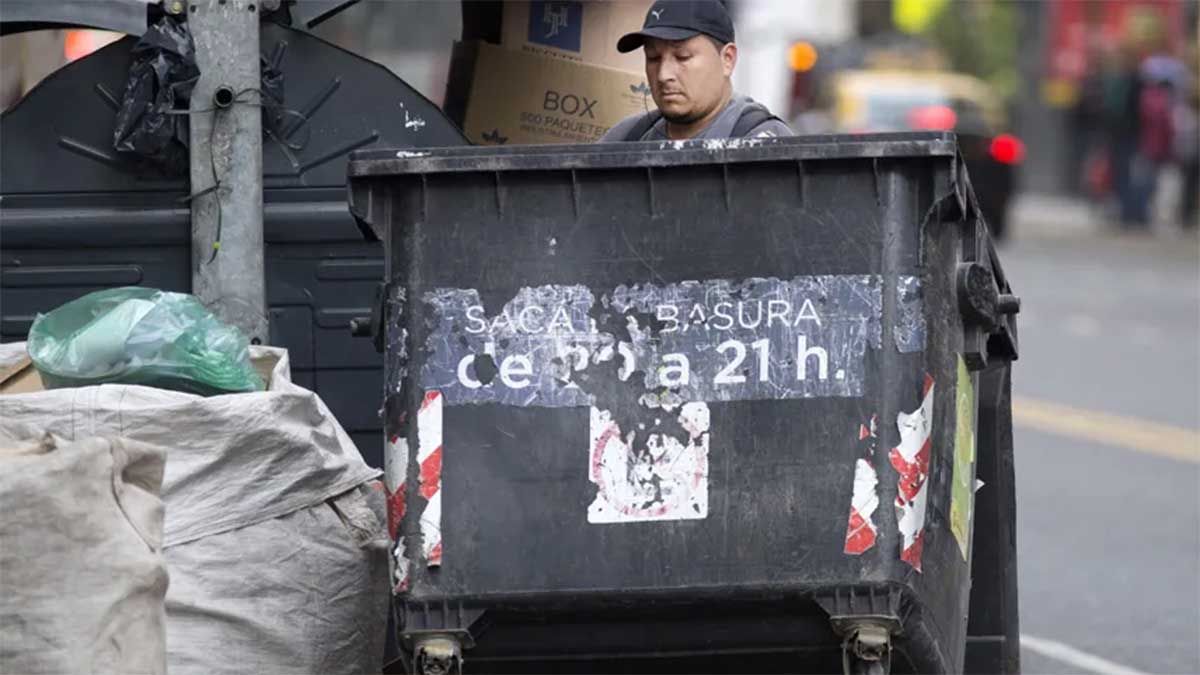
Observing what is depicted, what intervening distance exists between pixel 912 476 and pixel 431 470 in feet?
2.99

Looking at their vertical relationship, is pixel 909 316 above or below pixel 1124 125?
below

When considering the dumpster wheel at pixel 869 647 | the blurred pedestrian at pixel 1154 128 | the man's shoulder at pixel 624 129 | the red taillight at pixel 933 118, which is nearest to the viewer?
the dumpster wheel at pixel 869 647

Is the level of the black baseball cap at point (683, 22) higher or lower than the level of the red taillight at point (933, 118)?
lower

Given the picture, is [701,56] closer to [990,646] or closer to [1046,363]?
[990,646]

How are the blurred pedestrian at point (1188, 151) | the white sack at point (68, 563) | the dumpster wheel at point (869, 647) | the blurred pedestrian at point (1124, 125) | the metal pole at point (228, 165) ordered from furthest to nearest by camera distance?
the blurred pedestrian at point (1124, 125), the blurred pedestrian at point (1188, 151), the metal pole at point (228, 165), the dumpster wheel at point (869, 647), the white sack at point (68, 563)

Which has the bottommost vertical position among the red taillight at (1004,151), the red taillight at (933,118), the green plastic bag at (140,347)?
the green plastic bag at (140,347)

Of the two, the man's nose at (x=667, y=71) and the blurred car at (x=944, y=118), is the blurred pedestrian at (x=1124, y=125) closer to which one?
the blurred car at (x=944, y=118)

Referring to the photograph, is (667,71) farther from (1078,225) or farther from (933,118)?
(1078,225)

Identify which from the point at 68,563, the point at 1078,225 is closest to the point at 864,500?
the point at 68,563

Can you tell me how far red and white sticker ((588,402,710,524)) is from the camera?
482 cm

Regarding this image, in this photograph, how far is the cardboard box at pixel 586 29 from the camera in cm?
693

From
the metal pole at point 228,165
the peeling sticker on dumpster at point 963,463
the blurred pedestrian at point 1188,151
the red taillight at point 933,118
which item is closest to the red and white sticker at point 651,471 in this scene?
the peeling sticker on dumpster at point 963,463

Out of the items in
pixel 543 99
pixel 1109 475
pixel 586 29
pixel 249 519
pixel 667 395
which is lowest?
pixel 1109 475

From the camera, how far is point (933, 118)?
26.4 m
